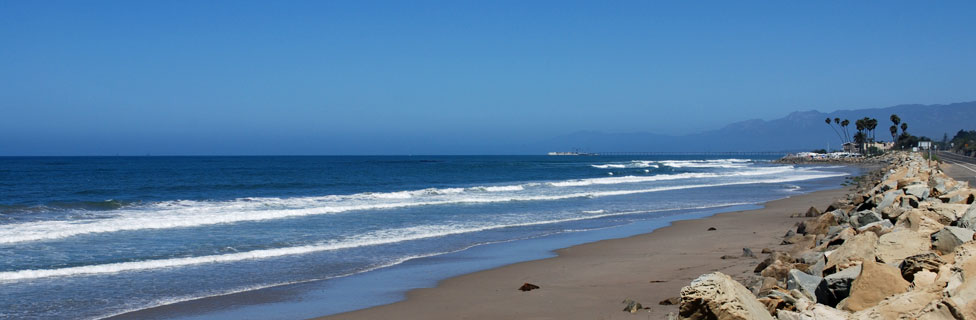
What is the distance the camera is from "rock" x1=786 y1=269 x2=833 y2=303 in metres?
5.99

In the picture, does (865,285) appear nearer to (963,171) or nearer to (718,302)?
(718,302)

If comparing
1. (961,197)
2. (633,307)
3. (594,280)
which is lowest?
(594,280)

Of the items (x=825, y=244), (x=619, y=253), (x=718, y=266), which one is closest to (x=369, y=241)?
(x=619, y=253)

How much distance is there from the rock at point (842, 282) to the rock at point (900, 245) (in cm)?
119

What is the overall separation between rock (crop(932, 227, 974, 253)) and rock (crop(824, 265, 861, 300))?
153 cm

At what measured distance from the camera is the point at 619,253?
13000 mm

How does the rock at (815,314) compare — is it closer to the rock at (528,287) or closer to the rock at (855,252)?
the rock at (855,252)

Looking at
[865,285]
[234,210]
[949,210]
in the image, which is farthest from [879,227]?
[234,210]

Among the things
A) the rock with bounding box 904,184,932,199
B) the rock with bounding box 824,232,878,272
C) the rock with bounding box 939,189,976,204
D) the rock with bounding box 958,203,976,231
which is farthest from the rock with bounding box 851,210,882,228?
the rock with bounding box 824,232,878,272

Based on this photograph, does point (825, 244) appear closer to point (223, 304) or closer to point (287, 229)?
point (223, 304)

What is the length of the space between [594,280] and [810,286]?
406 cm

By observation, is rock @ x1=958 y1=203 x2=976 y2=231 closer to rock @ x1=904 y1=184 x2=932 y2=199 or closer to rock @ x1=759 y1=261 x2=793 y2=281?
rock @ x1=759 y1=261 x2=793 y2=281

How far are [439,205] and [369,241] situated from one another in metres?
10.5

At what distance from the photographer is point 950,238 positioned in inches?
268
